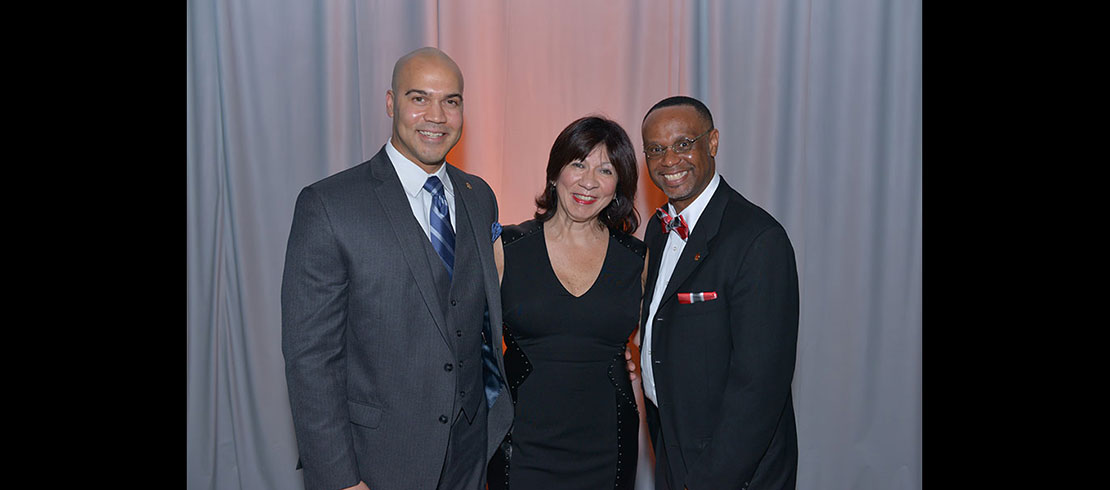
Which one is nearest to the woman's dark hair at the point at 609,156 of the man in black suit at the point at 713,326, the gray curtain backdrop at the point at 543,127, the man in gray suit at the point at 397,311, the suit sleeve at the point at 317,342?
the man in black suit at the point at 713,326

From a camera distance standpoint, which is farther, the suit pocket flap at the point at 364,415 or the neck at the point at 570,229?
the neck at the point at 570,229

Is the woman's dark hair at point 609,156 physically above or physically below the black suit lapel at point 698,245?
above

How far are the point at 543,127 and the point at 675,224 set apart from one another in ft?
5.17

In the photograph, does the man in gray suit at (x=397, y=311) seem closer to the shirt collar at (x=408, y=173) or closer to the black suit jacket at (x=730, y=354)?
the shirt collar at (x=408, y=173)

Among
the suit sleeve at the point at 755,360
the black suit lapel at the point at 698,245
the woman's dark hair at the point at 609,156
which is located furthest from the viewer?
the woman's dark hair at the point at 609,156

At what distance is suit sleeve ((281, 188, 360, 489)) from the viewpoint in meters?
1.83

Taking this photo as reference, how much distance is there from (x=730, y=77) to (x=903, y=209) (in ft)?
3.54

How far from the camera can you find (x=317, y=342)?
1828mm

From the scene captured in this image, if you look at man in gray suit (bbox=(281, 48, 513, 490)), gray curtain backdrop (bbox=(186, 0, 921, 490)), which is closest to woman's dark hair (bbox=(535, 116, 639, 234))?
man in gray suit (bbox=(281, 48, 513, 490))

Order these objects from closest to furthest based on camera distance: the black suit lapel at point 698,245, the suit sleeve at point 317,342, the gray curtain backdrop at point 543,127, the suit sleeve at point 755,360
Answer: the suit sleeve at point 317,342
the suit sleeve at point 755,360
the black suit lapel at point 698,245
the gray curtain backdrop at point 543,127

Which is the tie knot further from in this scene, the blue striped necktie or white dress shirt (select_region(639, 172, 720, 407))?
white dress shirt (select_region(639, 172, 720, 407))

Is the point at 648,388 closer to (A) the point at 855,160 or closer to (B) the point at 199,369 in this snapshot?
(A) the point at 855,160

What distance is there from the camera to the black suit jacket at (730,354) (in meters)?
1.93

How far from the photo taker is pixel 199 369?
3582 millimetres
